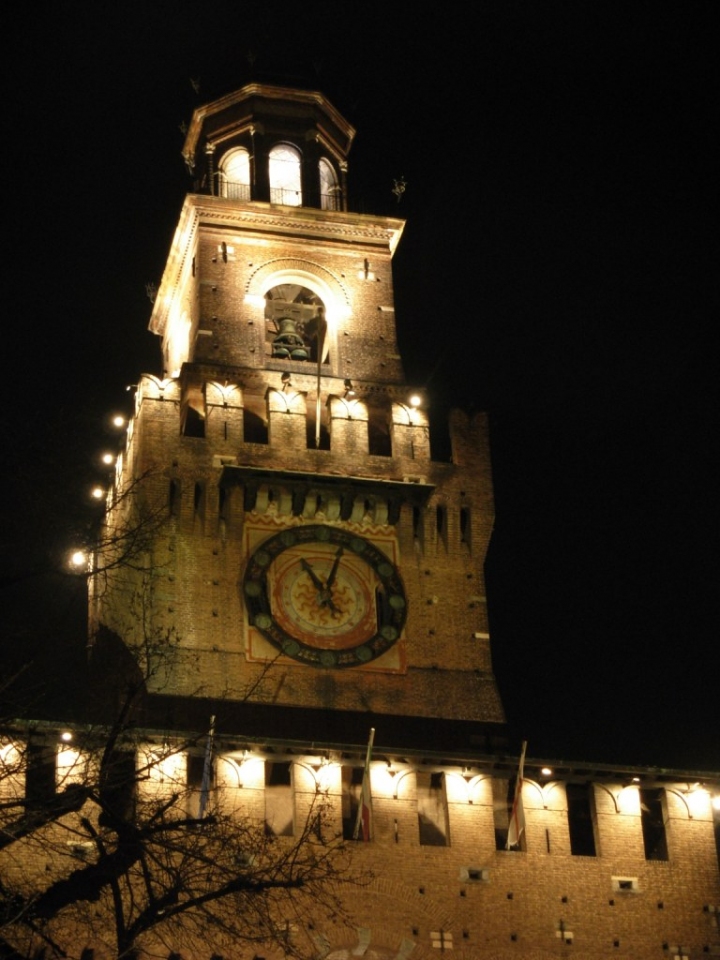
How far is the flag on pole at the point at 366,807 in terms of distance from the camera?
43.2 metres

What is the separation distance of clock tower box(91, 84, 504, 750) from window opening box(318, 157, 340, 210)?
140cm

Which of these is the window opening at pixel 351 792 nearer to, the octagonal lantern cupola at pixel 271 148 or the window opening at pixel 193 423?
the window opening at pixel 193 423

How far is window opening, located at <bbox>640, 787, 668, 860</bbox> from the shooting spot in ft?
149


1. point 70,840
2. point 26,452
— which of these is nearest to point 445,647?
point 70,840

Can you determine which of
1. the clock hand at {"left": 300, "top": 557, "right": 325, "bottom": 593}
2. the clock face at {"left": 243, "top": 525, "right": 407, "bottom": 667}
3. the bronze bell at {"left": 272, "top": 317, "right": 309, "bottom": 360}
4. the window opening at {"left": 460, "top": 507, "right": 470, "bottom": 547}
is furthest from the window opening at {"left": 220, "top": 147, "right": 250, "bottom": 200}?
the clock hand at {"left": 300, "top": 557, "right": 325, "bottom": 593}

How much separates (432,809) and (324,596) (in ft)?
18.4

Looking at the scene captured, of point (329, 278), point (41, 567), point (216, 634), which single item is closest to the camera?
point (41, 567)

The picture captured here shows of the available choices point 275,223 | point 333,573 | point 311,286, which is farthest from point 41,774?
point 275,223

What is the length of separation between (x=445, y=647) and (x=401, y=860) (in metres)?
6.37

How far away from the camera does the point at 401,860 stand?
142 ft

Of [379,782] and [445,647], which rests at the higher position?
[445,647]

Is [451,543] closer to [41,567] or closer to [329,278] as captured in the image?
[329,278]

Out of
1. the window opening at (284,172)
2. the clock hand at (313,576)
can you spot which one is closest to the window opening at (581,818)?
the clock hand at (313,576)

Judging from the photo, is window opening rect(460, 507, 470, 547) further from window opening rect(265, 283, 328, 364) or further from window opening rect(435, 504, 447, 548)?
window opening rect(265, 283, 328, 364)
